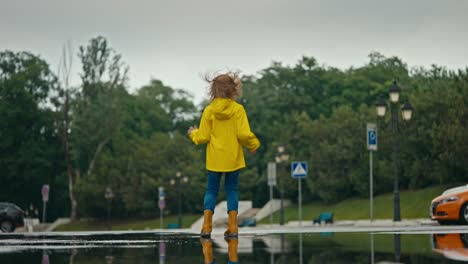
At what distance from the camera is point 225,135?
39.3 ft

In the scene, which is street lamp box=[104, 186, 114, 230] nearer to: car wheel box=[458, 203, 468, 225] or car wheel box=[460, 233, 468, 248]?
car wheel box=[458, 203, 468, 225]

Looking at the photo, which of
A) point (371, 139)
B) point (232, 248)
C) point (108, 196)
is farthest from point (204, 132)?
point (108, 196)

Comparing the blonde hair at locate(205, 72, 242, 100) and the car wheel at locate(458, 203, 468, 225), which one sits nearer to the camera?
the blonde hair at locate(205, 72, 242, 100)

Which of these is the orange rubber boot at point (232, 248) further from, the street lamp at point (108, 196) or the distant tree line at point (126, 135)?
the street lamp at point (108, 196)

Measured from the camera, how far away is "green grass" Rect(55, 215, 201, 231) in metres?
84.5

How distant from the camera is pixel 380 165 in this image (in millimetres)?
66625

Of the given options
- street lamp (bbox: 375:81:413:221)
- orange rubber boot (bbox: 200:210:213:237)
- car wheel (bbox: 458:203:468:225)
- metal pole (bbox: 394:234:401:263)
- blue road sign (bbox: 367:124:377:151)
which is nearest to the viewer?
metal pole (bbox: 394:234:401:263)

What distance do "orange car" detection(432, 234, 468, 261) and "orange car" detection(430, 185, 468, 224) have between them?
8393 mm

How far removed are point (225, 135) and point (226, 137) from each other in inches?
1.1

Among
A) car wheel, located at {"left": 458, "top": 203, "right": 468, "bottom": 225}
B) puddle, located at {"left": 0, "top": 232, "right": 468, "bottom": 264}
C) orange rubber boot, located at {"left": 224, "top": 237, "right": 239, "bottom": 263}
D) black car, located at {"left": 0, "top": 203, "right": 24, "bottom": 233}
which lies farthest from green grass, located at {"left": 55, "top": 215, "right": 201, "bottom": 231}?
orange rubber boot, located at {"left": 224, "top": 237, "right": 239, "bottom": 263}

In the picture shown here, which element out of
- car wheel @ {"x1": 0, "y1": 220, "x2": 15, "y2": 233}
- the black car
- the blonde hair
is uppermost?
the blonde hair

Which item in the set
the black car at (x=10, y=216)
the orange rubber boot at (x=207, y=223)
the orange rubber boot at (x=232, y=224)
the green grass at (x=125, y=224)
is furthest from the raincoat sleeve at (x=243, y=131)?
the green grass at (x=125, y=224)

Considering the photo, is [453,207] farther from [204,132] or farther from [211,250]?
[211,250]

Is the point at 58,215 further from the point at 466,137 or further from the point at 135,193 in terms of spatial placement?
the point at 466,137
